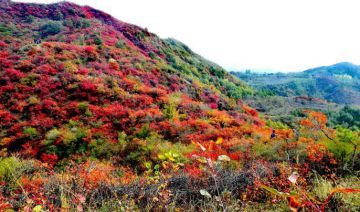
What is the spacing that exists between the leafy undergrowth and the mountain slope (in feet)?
0.25

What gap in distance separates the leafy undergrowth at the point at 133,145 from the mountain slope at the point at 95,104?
8 centimetres

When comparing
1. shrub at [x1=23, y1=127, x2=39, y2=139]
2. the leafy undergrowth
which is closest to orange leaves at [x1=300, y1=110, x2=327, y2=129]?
the leafy undergrowth

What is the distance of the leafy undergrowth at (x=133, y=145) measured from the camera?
4.13 meters

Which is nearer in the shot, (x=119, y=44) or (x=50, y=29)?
(x=119, y=44)

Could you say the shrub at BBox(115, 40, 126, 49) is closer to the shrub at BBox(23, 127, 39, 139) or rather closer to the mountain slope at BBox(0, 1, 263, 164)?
the mountain slope at BBox(0, 1, 263, 164)

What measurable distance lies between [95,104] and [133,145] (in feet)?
19.3

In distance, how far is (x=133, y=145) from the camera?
493 inches

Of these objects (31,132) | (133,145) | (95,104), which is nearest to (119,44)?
(95,104)

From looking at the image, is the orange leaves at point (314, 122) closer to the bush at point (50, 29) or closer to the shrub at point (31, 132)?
the shrub at point (31, 132)

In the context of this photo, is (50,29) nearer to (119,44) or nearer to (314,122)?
(119,44)

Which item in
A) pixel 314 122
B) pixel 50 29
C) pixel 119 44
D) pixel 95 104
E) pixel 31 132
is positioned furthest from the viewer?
pixel 50 29

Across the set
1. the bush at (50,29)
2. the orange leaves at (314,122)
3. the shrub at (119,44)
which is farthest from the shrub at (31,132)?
the bush at (50,29)

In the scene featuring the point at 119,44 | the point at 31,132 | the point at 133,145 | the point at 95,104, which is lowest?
the point at 31,132

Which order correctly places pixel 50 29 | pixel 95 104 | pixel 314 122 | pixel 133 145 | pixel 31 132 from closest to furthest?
1. pixel 133 145
2. pixel 314 122
3. pixel 31 132
4. pixel 95 104
5. pixel 50 29
